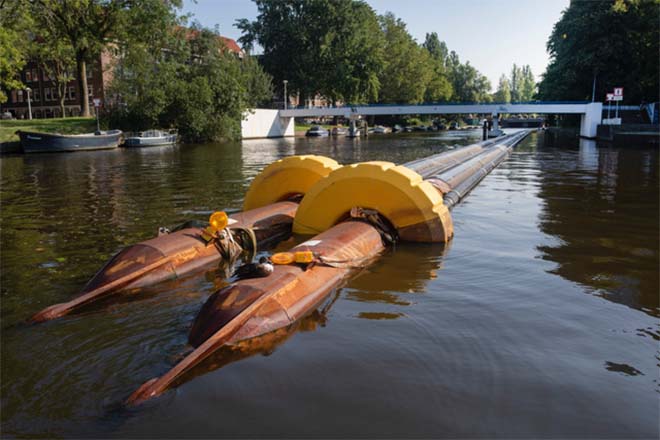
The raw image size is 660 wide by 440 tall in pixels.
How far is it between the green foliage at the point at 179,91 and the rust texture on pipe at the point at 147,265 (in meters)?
47.6

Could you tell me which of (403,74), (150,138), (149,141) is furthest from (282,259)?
(403,74)

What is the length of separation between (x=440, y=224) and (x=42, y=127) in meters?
45.6

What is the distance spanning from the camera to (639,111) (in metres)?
56.1

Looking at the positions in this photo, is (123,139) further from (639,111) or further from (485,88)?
(485,88)

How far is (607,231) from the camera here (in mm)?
10430

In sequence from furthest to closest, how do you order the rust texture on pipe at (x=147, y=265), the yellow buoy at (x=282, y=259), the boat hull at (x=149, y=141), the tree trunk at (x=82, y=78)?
the tree trunk at (x=82, y=78) < the boat hull at (x=149, y=141) < the rust texture on pipe at (x=147, y=265) < the yellow buoy at (x=282, y=259)

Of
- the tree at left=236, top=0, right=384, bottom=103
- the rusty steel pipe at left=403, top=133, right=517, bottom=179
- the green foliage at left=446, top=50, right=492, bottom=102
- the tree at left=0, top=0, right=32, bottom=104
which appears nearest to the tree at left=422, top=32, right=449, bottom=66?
the green foliage at left=446, top=50, right=492, bottom=102

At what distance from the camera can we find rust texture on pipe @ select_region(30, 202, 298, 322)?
5988 millimetres

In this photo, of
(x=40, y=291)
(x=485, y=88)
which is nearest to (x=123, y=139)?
(x=40, y=291)

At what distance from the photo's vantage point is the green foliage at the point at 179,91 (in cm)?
5238

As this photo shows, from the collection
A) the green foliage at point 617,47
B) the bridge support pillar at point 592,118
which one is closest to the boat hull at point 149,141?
the bridge support pillar at point 592,118

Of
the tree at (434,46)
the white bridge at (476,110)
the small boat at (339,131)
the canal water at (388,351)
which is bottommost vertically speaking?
the canal water at (388,351)

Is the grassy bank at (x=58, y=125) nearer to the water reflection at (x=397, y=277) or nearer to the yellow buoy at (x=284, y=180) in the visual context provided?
the yellow buoy at (x=284, y=180)

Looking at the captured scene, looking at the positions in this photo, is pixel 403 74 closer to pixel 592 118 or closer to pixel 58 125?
pixel 592 118
